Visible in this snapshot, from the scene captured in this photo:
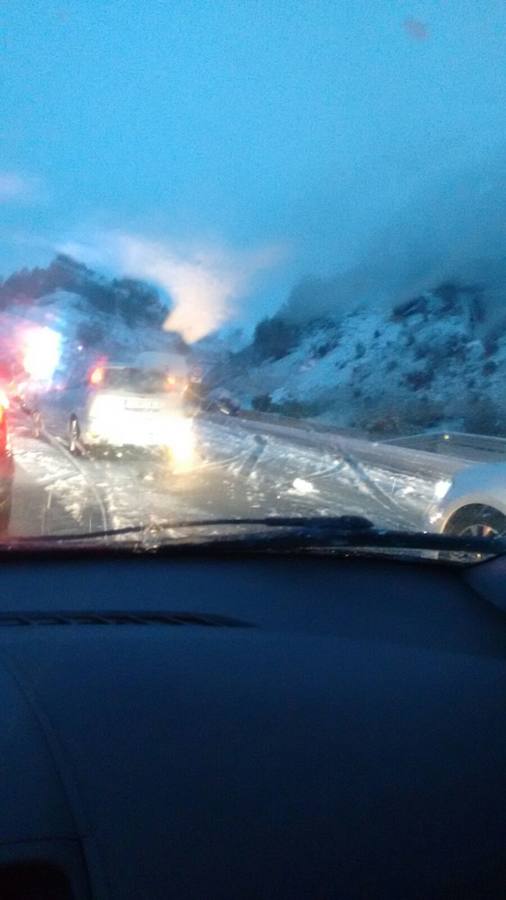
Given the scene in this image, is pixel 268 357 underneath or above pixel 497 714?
above

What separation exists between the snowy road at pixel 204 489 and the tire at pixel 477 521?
6.95ft

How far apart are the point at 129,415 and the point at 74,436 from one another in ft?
3.90

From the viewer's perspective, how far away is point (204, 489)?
13.9 meters

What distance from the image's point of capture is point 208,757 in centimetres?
282

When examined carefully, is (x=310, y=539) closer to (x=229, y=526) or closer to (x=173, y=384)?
(x=229, y=526)

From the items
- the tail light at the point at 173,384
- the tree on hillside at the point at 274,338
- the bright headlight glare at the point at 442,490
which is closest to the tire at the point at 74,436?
the tail light at the point at 173,384

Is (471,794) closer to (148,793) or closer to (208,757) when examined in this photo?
(208,757)

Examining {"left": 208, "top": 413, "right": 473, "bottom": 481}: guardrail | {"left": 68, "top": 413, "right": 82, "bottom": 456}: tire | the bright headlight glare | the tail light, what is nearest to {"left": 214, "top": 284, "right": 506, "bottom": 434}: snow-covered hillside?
{"left": 208, "top": 413, "right": 473, "bottom": 481}: guardrail

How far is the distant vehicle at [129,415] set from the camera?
18312 mm

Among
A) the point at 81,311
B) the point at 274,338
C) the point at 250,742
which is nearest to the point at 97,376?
the point at 250,742

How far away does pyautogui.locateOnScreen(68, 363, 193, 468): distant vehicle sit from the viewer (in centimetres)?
1831

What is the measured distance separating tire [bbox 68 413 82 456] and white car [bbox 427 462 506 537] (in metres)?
11.1

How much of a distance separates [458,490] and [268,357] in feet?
138

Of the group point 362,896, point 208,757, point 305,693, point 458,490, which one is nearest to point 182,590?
point 305,693
